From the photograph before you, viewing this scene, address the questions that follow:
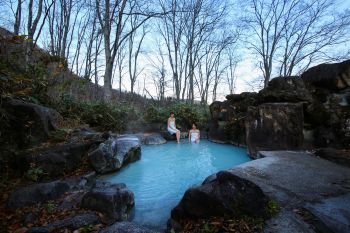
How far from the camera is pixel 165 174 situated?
592 centimetres

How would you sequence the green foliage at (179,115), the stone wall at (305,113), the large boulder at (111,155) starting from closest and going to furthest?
the large boulder at (111,155) → the stone wall at (305,113) → the green foliage at (179,115)

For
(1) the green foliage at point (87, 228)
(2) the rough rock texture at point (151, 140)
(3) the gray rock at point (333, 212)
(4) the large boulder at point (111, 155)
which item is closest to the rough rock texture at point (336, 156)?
(3) the gray rock at point (333, 212)

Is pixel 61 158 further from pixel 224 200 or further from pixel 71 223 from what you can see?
pixel 224 200

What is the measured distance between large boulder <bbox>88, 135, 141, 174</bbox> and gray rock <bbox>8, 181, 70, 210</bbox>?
146 centimetres

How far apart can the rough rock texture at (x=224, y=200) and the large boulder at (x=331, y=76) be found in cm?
584

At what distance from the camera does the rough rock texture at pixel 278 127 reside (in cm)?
624

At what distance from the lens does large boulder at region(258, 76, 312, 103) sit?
22.9ft

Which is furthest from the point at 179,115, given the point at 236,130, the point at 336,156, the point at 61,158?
the point at 336,156

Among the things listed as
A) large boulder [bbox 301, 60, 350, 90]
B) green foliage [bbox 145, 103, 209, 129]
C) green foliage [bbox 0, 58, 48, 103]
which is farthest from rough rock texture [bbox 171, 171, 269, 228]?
green foliage [bbox 145, 103, 209, 129]

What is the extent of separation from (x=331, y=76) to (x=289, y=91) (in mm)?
1221

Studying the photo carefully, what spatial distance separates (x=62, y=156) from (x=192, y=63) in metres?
16.8

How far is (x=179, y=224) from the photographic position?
9.95 ft

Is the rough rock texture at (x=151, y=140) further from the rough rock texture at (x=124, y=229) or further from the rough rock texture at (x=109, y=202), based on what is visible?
the rough rock texture at (x=124, y=229)

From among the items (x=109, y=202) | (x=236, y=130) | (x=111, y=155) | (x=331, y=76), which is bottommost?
(x=109, y=202)
